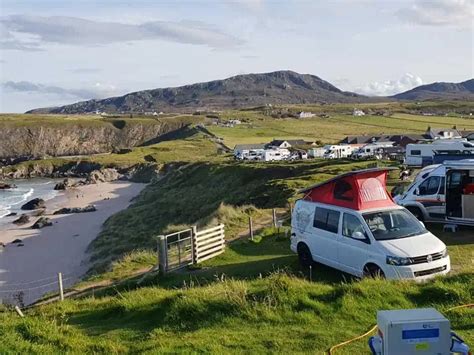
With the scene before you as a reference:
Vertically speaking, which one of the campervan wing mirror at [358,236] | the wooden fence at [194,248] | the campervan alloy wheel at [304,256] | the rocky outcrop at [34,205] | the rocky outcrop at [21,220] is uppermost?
the campervan wing mirror at [358,236]

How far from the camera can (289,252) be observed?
683 inches

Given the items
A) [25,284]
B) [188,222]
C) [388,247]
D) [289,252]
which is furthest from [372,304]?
[188,222]

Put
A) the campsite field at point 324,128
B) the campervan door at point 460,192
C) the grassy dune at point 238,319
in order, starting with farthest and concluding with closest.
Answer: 1. the campsite field at point 324,128
2. the campervan door at point 460,192
3. the grassy dune at point 238,319

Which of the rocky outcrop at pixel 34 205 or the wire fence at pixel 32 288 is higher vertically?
the wire fence at pixel 32 288

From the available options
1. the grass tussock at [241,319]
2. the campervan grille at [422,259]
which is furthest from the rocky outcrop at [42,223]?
the campervan grille at [422,259]

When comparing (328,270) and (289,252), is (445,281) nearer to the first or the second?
(328,270)

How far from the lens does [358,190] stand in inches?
524

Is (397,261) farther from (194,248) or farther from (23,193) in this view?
(23,193)

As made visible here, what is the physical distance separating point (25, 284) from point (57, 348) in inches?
756

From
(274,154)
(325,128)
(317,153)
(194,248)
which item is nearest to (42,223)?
(194,248)

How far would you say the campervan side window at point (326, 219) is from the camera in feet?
44.1

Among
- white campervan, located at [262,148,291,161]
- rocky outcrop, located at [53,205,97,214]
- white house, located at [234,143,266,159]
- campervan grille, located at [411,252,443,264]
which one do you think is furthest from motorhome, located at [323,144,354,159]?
campervan grille, located at [411,252,443,264]

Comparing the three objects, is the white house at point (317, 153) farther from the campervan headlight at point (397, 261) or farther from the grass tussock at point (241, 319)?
the grass tussock at point (241, 319)

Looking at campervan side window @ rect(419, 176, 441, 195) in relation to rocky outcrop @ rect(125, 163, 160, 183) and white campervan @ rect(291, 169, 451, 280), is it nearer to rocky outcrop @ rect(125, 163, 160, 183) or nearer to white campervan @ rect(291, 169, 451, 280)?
white campervan @ rect(291, 169, 451, 280)
